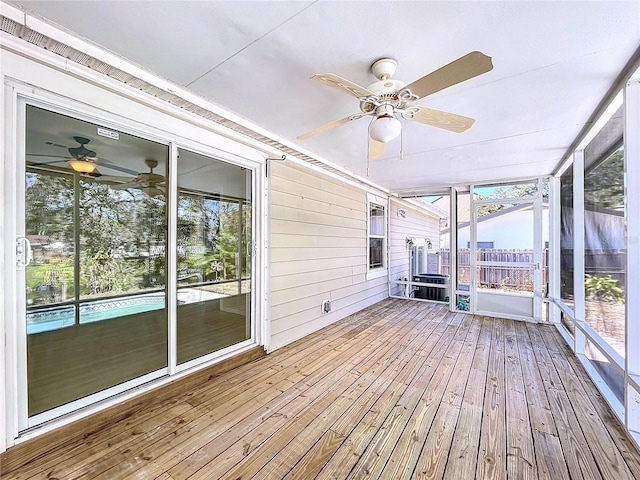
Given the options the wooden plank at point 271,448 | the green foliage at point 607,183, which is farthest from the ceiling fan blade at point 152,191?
the green foliage at point 607,183

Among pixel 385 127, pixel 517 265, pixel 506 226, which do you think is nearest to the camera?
pixel 385 127

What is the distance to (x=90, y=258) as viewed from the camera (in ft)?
6.93

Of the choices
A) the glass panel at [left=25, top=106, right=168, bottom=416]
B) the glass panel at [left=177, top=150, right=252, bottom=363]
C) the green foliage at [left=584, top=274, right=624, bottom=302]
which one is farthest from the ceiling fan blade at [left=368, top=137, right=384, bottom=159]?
the green foliage at [left=584, top=274, right=624, bottom=302]

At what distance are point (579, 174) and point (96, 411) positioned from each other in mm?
5320

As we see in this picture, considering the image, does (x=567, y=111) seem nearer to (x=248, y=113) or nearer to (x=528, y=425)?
(x=528, y=425)

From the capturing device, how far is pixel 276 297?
11.5 ft

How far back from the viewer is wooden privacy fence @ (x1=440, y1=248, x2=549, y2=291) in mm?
4785

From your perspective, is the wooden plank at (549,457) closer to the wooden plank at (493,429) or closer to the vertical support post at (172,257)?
the wooden plank at (493,429)

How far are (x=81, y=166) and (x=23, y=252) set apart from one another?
2.33ft

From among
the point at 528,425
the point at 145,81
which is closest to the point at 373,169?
the point at 145,81

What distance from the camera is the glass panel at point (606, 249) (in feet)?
7.48

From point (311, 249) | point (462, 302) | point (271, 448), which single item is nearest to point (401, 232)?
point (462, 302)

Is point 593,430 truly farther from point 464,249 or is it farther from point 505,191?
point 505,191

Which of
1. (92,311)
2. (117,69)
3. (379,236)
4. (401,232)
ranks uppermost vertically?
(117,69)
